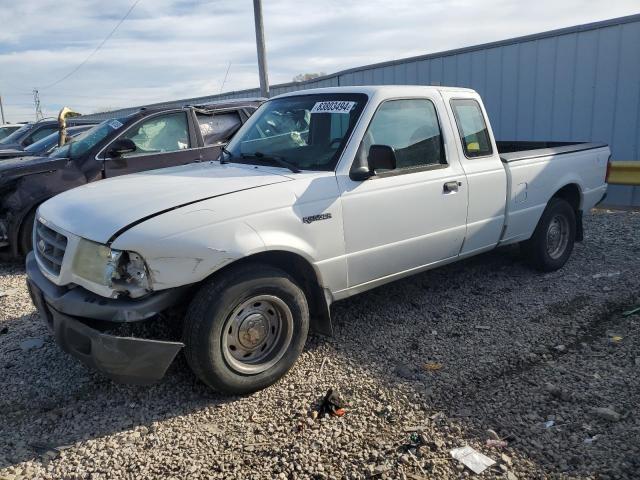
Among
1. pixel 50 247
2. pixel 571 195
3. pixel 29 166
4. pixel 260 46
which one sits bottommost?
pixel 571 195

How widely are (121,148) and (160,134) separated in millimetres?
603

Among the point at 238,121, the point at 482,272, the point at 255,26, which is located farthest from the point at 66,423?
the point at 255,26

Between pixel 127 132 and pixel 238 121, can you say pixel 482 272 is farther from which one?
pixel 127 132

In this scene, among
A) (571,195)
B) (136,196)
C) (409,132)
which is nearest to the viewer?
(136,196)

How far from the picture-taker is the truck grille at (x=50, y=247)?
3.28 meters

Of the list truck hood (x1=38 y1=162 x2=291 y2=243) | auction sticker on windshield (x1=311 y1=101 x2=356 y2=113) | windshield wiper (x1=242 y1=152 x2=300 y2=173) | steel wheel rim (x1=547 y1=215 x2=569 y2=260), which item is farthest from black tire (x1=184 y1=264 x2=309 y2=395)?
steel wheel rim (x1=547 y1=215 x2=569 y2=260)

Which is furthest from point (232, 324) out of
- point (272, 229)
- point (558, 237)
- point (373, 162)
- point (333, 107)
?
point (558, 237)

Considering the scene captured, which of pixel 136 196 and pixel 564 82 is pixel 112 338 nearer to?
pixel 136 196

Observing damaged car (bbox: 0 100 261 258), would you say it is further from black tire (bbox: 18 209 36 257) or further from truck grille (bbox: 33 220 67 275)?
truck grille (bbox: 33 220 67 275)

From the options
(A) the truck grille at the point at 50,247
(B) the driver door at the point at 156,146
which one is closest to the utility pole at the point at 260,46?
(B) the driver door at the point at 156,146

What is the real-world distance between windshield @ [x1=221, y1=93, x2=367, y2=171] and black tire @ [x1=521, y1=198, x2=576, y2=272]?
8.72 feet

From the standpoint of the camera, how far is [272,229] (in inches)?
131

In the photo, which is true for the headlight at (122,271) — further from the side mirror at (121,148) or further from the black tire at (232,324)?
the side mirror at (121,148)

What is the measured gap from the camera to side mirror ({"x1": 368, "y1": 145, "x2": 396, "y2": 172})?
3700mm
